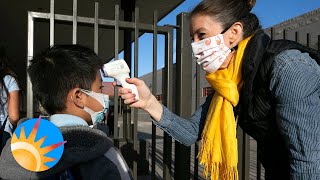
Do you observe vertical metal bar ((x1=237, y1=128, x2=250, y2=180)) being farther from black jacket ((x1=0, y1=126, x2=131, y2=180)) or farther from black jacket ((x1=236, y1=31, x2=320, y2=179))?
black jacket ((x1=0, y1=126, x2=131, y2=180))

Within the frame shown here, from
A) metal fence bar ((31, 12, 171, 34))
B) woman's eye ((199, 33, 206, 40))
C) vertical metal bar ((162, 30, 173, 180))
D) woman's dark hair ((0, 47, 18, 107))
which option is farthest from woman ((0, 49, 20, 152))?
woman's eye ((199, 33, 206, 40))

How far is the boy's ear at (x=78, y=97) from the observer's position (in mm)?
1483

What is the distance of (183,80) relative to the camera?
272 cm

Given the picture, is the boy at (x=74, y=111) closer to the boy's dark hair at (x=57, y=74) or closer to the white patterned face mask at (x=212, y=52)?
the boy's dark hair at (x=57, y=74)

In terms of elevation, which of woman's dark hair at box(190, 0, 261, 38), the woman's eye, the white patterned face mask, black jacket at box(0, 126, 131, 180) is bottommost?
black jacket at box(0, 126, 131, 180)

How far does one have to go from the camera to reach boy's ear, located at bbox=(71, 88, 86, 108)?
4.87 feet

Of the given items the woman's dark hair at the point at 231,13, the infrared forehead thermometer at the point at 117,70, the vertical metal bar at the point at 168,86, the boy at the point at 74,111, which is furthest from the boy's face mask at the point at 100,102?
the vertical metal bar at the point at 168,86

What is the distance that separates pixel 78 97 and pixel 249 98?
0.88 m

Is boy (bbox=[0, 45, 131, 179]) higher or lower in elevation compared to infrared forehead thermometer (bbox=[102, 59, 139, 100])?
lower

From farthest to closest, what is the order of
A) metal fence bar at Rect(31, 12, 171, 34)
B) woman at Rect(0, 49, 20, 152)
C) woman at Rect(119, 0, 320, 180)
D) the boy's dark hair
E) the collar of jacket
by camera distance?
woman at Rect(0, 49, 20, 152)
metal fence bar at Rect(31, 12, 171, 34)
the collar of jacket
the boy's dark hair
woman at Rect(119, 0, 320, 180)

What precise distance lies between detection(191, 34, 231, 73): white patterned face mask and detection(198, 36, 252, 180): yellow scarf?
0.07 m

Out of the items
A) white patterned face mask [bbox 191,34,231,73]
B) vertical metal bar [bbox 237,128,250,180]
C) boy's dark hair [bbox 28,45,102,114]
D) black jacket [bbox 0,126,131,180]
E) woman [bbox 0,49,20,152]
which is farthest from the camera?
woman [bbox 0,49,20,152]

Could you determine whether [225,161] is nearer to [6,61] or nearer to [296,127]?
[296,127]

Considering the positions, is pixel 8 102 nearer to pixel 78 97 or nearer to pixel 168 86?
pixel 168 86
